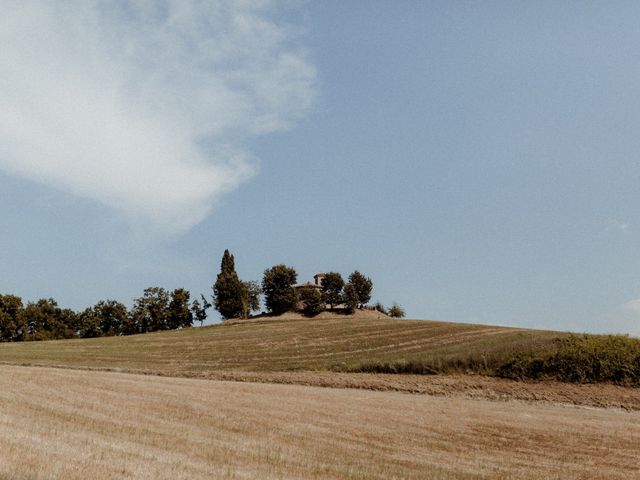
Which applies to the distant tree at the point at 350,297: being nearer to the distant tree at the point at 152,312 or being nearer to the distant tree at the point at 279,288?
the distant tree at the point at 279,288

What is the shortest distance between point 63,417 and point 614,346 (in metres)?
35.1

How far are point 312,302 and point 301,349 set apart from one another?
57113 millimetres

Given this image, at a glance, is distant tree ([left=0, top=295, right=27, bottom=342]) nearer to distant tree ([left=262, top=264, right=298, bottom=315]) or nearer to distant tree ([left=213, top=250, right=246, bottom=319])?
distant tree ([left=213, top=250, right=246, bottom=319])

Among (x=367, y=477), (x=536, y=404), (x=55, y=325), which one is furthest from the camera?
(x=55, y=325)

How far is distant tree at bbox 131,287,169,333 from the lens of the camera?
128 meters

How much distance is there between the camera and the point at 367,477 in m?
12.7

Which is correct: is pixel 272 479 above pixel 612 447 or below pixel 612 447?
above

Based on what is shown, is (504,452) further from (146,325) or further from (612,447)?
(146,325)

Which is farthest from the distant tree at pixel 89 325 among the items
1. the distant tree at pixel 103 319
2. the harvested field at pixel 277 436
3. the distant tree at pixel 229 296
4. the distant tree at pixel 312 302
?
the harvested field at pixel 277 436

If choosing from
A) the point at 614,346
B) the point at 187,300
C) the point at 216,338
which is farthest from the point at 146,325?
the point at 614,346

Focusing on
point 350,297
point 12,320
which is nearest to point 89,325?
point 12,320

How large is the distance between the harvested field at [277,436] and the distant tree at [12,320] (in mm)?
104315

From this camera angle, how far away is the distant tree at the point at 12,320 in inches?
4681

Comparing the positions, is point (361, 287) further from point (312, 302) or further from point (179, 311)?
point (179, 311)
